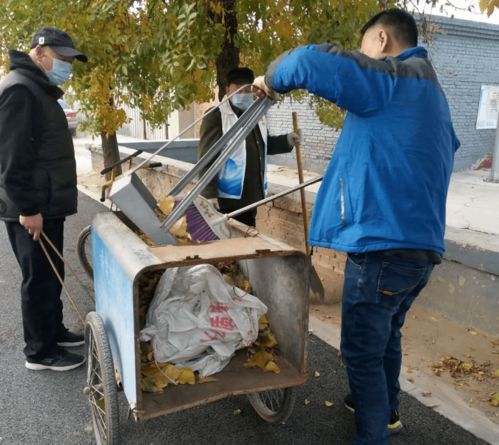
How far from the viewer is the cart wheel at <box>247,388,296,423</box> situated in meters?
2.67

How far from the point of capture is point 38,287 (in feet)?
11.0

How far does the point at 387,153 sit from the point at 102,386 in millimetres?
1798

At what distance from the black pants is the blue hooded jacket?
198 cm

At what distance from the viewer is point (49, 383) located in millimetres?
3312

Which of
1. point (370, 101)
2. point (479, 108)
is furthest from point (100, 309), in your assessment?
point (479, 108)

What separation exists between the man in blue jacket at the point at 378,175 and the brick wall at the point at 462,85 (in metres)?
9.73

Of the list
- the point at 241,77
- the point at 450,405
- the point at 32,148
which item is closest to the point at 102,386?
the point at 32,148

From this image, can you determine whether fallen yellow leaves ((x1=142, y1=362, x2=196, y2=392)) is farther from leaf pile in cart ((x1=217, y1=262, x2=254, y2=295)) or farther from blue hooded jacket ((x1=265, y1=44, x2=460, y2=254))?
blue hooded jacket ((x1=265, y1=44, x2=460, y2=254))

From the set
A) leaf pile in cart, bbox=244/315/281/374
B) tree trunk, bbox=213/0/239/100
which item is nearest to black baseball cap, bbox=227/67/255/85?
tree trunk, bbox=213/0/239/100

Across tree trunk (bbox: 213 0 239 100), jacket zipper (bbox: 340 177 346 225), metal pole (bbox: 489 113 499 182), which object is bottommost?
metal pole (bbox: 489 113 499 182)

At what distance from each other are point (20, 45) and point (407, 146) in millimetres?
4895

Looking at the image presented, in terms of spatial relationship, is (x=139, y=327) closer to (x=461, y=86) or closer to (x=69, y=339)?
(x=69, y=339)

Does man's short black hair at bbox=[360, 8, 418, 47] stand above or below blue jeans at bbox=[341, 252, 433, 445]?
above

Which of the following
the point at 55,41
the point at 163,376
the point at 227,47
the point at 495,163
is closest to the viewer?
the point at 163,376
